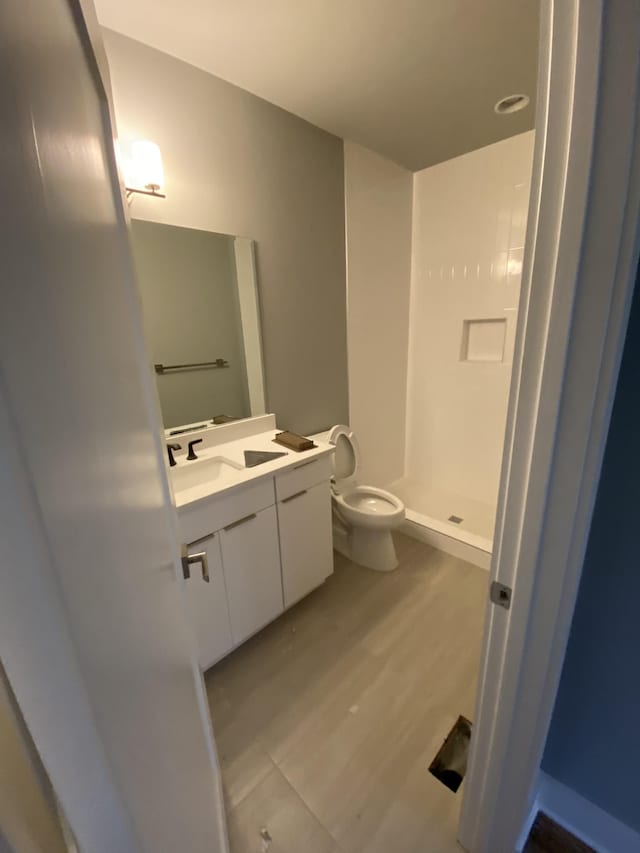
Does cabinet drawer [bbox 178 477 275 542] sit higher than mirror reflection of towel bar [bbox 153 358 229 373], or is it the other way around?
mirror reflection of towel bar [bbox 153 358 229 373]

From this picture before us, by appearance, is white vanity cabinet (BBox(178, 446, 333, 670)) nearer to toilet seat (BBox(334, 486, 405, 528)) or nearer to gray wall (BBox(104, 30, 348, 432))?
toilet seat (BBox(334, 486, 405, 528))

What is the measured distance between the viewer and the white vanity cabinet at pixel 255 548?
1.31 metres

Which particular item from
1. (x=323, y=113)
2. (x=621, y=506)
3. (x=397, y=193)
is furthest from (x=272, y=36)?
(x=621, y=506)

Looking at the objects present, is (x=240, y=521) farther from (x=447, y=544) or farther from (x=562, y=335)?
(x=447, y=544)

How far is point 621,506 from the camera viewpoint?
71 cm

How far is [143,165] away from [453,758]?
7.80 feet

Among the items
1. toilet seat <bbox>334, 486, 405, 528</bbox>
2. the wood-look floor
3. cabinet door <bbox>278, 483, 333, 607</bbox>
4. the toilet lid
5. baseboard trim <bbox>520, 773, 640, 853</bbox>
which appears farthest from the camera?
the toilet lid

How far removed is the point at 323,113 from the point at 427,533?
2.45 meters

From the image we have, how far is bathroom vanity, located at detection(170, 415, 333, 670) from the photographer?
130 cm

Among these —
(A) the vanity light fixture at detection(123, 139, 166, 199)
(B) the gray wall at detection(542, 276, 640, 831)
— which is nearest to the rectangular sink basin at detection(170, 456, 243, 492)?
(A) the vanity light fixture at detection(123, 139, 166, 199)

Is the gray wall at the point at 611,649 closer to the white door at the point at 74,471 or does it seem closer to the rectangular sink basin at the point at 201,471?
the white door at the point at 74,471

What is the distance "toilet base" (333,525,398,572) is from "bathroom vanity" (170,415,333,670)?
0.32 m

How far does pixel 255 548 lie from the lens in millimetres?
1469

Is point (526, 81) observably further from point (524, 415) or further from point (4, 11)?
point (4, 11)
